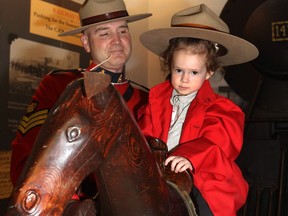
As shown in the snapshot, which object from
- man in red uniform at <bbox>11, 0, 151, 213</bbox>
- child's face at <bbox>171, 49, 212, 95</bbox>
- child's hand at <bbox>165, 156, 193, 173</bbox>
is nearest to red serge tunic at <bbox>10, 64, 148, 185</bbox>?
man in red uniform at <bbox>11, 0, 151, 213</bbox>

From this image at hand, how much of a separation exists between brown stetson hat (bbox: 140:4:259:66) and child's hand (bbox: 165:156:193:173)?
0.39 metres

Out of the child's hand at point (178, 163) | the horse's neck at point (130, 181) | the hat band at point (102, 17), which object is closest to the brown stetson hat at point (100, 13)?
the hat band at point (102, 17)

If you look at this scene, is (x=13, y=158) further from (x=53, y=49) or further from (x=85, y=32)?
(x=53, y=49)

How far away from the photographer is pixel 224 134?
1.19m

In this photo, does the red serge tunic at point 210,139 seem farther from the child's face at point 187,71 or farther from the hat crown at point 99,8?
the hat crown at point 99,8

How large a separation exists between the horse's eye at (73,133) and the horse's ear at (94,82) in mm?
53

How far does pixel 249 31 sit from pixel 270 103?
0.32m

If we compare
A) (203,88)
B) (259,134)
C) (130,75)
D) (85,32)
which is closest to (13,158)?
(85,32)

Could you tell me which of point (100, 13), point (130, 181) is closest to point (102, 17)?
point (100, 13)

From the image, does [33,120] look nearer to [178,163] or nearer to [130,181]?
[178,163]

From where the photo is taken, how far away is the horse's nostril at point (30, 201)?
666 millimetres

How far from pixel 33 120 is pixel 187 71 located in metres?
0.54

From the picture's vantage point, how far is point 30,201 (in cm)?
67

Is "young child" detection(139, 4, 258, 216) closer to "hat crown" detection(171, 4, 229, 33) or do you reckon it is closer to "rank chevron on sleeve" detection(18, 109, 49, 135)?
"hat crown" detection(171, 4, 229, 33)
